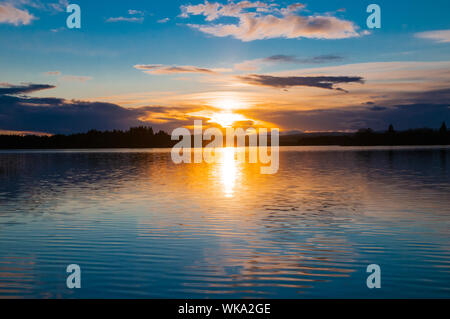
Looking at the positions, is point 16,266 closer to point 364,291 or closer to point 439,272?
point 364,291

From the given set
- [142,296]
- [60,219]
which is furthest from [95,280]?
[60,219]

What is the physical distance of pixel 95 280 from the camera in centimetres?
1562

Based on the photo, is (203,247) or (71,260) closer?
(71,260)

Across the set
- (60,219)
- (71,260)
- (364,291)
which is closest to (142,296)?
(71,260)

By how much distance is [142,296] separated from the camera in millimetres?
14062

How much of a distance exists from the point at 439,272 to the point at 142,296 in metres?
9.89

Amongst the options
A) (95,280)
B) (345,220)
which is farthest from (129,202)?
(95,280)

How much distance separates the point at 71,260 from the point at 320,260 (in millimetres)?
9437

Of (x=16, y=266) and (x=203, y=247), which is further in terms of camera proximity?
(x=203, y=247)

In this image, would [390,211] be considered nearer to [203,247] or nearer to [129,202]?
[203,247]
